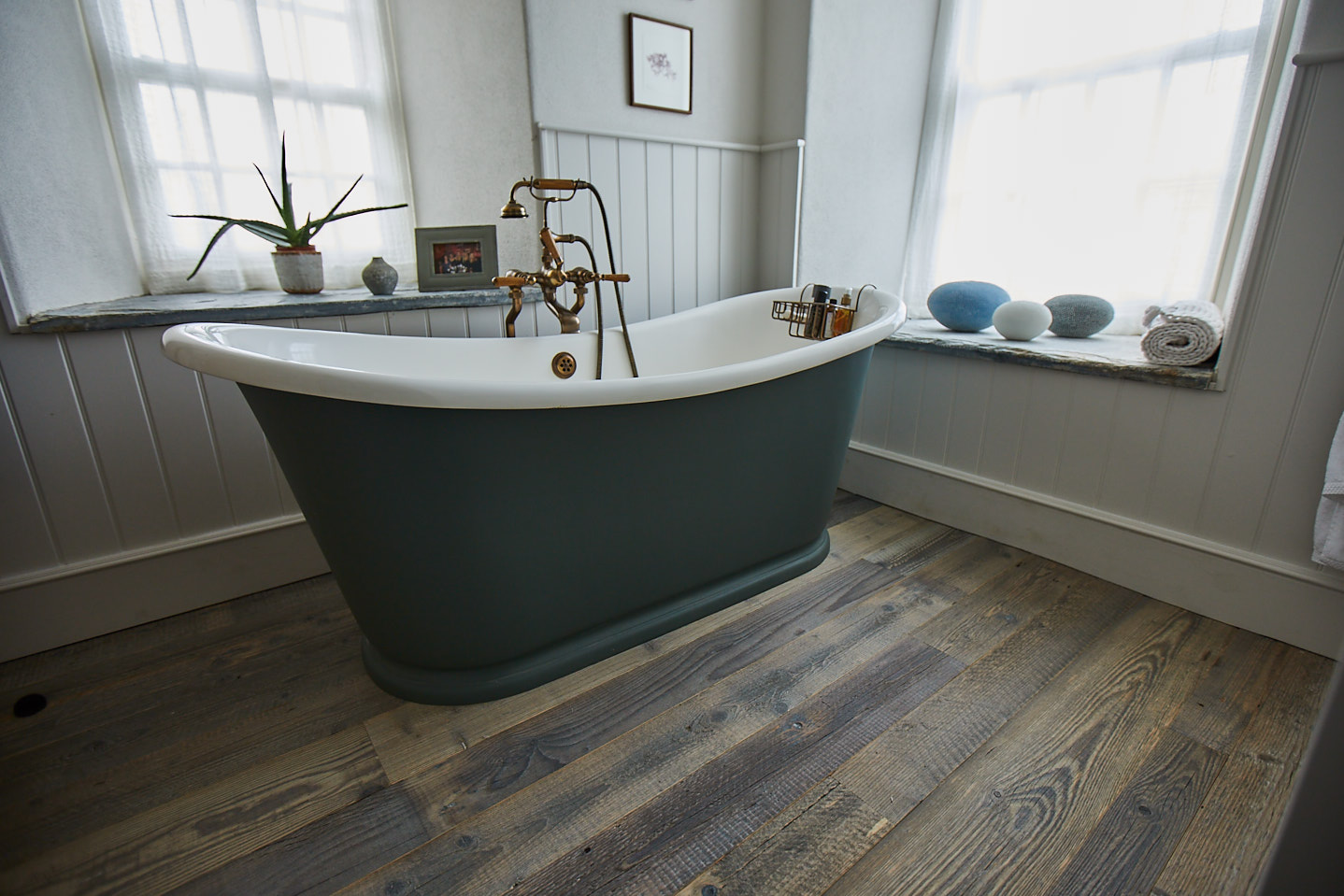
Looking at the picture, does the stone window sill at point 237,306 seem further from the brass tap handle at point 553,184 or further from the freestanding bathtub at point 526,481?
the brass tap handle at point 553,184

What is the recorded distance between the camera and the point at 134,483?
4.65 ft

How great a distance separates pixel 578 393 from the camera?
3.36ft

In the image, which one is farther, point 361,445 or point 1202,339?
point 1202,339

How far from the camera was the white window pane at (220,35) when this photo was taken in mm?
1601

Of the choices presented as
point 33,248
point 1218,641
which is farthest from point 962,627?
point 33,248

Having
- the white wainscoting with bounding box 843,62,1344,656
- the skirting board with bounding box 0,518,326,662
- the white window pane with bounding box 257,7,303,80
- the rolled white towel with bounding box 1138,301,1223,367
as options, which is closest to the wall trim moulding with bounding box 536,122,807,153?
the white window pane with bounding box 257,7,303,80

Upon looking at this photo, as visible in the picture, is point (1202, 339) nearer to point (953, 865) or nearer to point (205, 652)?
point (953, 865)

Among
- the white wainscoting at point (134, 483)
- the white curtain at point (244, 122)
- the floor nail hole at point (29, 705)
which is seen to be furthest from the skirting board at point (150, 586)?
the white curtain at point (244, 122)

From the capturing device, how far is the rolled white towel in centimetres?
143

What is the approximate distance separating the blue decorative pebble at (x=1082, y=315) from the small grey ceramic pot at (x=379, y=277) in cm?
192

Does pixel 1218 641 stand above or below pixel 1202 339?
below

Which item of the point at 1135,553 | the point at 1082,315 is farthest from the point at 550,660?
the point at 1082,315

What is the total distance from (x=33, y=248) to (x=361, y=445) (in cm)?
98

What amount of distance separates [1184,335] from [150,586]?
2.46m
